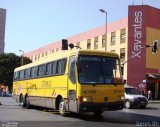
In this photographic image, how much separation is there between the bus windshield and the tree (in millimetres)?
65972

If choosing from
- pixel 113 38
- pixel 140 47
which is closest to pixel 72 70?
pixel 140 47

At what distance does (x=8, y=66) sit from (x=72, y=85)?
68.5 meters

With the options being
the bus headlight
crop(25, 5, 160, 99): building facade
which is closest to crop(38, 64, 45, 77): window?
the bus headlight

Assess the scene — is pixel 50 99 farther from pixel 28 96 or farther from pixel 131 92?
pixel 131 92

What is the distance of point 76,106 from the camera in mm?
15852

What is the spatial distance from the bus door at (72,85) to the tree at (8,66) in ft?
214

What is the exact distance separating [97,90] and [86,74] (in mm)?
825

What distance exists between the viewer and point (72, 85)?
16547 mm

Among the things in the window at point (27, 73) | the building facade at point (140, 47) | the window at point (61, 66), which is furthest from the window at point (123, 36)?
the window at point (61, 66)

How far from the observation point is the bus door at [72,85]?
1620 cm

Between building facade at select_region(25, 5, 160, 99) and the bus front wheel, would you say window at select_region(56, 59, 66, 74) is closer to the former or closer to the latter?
the bus front wheel

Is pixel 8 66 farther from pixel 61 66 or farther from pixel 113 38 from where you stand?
pixel 61 66

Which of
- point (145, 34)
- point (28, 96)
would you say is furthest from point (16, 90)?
point (145, 34)

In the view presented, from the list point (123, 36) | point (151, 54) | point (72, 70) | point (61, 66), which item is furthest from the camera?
point (123, 36)
